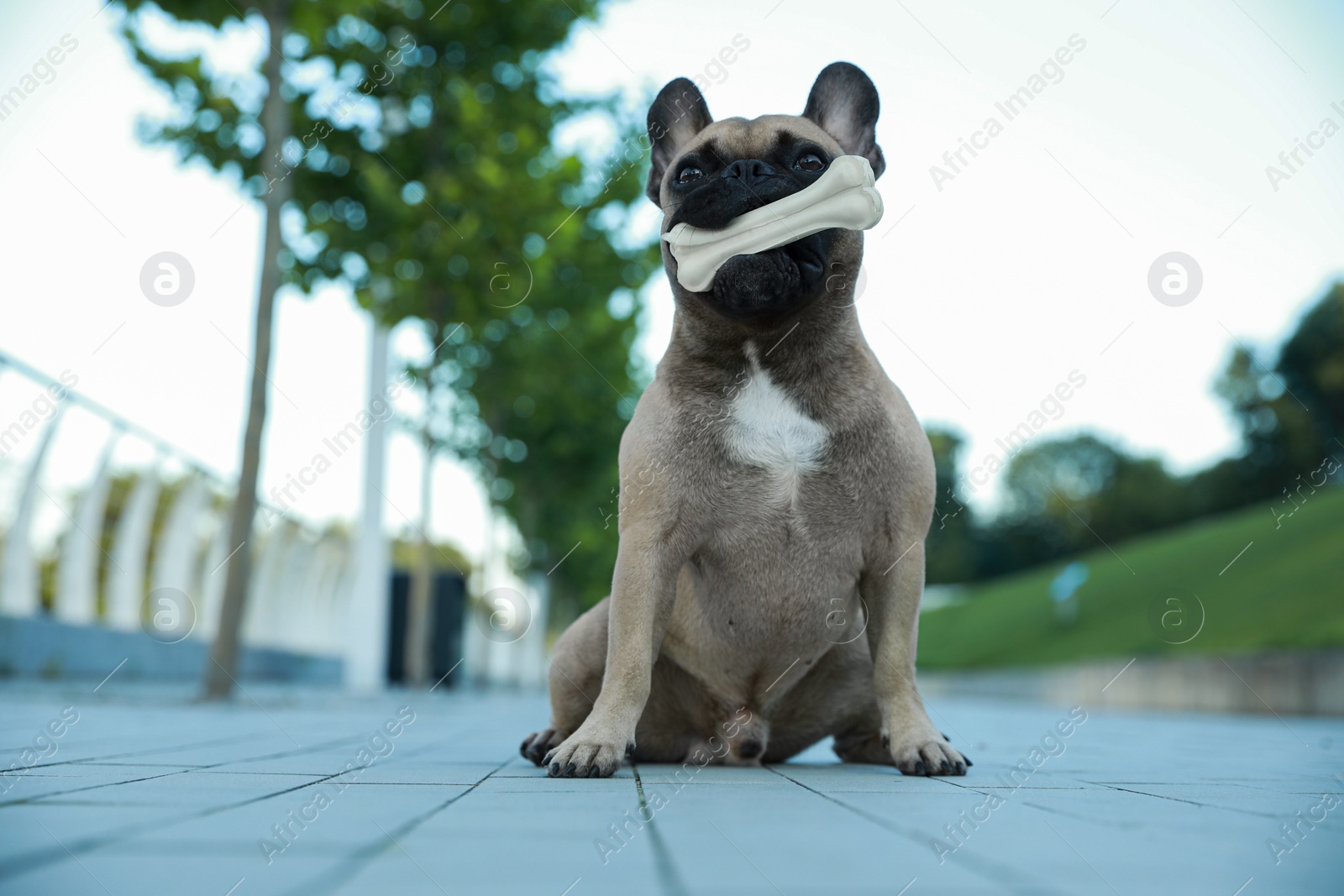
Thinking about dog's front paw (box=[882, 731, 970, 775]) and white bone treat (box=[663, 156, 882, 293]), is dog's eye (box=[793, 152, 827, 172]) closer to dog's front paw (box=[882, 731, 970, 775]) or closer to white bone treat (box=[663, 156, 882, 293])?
white bone treat (box=[663, 156, 882, 293])

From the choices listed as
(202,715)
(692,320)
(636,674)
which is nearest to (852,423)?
(692,320)

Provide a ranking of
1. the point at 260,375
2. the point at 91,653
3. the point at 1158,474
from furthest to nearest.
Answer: the point at 1158,474
the point at 91,653
the point at 260,375

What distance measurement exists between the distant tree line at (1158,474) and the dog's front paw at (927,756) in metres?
22.1

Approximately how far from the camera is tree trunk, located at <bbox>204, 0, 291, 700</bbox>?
9055 mm

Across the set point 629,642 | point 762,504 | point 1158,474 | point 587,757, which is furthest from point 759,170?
point 1158,474

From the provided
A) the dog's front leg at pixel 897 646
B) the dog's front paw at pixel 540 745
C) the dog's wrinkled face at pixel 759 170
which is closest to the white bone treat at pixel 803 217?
the dog's wrinkled face at pixel 759 170

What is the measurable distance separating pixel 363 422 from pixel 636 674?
11.8 m

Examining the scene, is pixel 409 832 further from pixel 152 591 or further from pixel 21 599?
pixel 152 591

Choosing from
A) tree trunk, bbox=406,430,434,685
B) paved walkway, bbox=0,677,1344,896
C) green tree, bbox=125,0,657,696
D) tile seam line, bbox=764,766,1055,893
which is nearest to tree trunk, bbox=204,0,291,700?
green tree, bbox=125,0,657,696

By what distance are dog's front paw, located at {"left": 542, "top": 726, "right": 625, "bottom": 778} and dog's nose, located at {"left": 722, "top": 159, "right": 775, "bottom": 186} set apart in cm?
184

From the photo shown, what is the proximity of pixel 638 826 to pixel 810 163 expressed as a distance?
2434 mm

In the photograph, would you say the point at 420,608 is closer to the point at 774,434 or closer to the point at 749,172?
the point at 774,434

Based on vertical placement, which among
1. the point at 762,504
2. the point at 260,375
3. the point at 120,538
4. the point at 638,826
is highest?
the point at 260,375

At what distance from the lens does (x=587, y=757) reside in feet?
10.2
